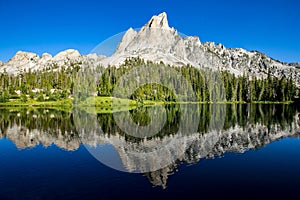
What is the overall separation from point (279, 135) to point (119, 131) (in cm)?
2906

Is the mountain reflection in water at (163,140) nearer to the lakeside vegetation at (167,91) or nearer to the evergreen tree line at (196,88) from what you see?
the lakeside vegetation at (167,91)

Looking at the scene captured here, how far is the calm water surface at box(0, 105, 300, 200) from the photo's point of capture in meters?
21.5

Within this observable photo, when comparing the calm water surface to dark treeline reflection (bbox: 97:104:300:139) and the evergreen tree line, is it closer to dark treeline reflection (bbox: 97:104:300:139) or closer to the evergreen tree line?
dark treeline reflection (bbox: 97:104:300:139)

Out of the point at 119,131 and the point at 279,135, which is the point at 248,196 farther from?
the point at 119,131

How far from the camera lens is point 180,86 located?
172125mm

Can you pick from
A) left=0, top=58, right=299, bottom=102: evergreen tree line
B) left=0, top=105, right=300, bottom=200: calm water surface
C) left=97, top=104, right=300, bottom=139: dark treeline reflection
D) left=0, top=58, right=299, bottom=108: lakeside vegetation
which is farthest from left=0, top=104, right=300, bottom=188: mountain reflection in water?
left=0, top=58, right=299, bottom=102: evergreen tree line

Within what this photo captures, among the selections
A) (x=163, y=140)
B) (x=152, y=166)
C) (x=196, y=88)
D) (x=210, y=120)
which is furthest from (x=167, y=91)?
(x=152, y=166)

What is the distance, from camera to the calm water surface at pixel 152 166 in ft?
70.7

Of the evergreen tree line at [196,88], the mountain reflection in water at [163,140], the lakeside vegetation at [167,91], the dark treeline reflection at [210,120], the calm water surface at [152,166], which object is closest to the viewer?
the calm water surface at [152,166]

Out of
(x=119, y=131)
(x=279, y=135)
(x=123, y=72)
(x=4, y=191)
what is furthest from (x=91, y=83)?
(x=4, y=191)

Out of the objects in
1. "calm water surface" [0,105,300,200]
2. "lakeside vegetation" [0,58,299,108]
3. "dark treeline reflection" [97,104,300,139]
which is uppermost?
"lakeside vegetation" [0,58,299,108]

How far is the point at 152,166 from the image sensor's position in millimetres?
28656

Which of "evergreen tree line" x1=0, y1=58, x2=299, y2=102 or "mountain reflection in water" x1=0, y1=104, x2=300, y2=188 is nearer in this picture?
"mountain reflection in water" x1=0, y1=104, x2=300, y2=188

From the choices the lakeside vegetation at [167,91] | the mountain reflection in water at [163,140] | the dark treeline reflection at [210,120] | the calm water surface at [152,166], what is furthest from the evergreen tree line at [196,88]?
the calm water surface at [152,166]
